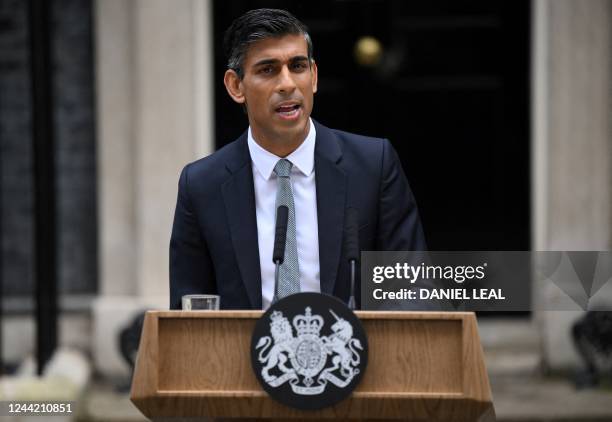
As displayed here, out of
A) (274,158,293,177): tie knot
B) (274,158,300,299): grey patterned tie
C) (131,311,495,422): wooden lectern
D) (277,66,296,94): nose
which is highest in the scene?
(277,66,296,94): nose

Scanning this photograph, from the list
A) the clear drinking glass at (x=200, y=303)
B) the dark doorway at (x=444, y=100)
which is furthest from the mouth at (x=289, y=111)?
the dark doorway at (x=444, y=100)

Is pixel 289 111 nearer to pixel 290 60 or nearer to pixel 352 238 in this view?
pixel 290 60

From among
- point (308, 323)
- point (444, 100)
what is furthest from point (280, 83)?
point (444, 100)

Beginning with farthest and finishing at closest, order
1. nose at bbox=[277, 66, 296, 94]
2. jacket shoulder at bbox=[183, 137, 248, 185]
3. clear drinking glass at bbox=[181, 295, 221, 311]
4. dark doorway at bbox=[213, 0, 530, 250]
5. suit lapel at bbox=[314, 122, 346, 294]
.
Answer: dark doorway at bbox=[213, 0, 530, 250], jacket shoulder at bbox=[183, 137, 248, 185], suit lapel at bbox=[314, 122, 346, 294], nose at bbox=[277, 66, 296, 94], clear drinking glass at bbox=[181, 295, 221, 311]

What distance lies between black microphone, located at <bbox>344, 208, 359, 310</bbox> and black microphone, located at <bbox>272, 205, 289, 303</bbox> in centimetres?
16

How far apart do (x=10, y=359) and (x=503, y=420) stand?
3.48 m

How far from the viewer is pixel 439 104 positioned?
828cm

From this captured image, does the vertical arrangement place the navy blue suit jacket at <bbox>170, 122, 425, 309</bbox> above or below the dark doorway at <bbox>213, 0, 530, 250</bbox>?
below

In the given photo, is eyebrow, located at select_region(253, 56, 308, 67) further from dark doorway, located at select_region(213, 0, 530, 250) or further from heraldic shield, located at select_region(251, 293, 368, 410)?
dark doorway, located at select_region(213, 0, 530, 250)

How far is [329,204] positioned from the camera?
3146 mm

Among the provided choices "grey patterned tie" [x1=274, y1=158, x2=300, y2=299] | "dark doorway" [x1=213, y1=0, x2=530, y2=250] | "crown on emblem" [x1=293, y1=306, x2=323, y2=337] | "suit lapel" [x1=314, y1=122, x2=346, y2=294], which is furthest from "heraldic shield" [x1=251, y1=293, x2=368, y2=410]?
"dark doorway" [x1=213, y1=0, x2=530, y2=250]

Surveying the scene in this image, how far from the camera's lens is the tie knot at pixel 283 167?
3.15m

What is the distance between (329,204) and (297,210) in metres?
0.09

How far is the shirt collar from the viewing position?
3.18 metres
